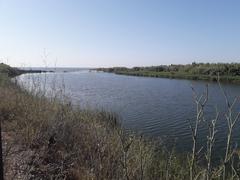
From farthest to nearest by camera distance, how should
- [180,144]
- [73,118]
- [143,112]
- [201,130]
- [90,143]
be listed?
1. [143,112]
2. [201,130]
3. [180,144]
4. [73,118]
5. [90,143]

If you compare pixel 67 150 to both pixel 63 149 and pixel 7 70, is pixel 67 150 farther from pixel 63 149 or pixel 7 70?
pixel 7 70

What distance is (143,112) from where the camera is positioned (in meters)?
18.8

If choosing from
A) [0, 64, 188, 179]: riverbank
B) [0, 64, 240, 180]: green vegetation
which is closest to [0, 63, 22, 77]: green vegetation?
[0, 64, 240, 180]: green vegetation

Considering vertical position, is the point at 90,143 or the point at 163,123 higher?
the point at 90,143

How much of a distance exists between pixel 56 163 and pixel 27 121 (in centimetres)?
211

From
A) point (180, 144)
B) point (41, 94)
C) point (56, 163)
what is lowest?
point (180, 144)

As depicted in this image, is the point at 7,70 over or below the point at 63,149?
over

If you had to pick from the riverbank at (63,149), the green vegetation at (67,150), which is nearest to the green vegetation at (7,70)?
the green vegetation at (67,150)

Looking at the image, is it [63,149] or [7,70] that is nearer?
[63,149]

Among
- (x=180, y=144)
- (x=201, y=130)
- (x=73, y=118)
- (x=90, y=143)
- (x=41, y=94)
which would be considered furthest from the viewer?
(x=201, y=130)

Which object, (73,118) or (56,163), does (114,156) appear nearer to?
(56,163)

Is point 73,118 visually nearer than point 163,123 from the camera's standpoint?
Yes

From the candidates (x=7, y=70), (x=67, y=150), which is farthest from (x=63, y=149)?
(x=7, y=70)

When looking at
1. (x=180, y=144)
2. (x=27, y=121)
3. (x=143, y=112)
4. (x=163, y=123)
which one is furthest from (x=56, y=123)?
(x=143, y=112)
